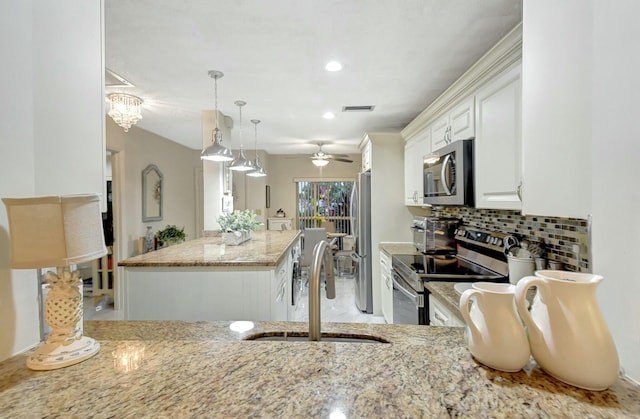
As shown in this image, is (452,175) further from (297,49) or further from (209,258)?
(209,258)

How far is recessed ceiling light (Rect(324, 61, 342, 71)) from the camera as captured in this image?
7.00ft

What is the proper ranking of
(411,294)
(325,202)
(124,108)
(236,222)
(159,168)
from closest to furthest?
1. (411,294)
2. (124,108)
3. (236,222)
4. (159,168)
5. (325,202)

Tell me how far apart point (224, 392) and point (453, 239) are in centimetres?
257

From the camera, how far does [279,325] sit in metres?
1.12

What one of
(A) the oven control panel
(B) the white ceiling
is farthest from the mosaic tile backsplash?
(B) the white ceiling

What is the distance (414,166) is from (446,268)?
1.40 meters

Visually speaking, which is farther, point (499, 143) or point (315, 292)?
point (499, 143)

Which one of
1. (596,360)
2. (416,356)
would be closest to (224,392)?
(416,356)

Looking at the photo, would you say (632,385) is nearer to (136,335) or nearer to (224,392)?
(224,392)

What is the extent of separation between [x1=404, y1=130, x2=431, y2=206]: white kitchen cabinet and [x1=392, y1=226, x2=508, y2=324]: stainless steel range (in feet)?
2.04

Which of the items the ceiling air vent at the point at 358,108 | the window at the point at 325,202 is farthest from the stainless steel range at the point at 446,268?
the window at the point at 325,202

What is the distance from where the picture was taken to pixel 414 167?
126 inches

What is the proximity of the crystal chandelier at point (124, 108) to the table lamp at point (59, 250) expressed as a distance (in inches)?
97.9

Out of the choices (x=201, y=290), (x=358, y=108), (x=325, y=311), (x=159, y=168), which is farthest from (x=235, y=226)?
(x=159, y=168)
